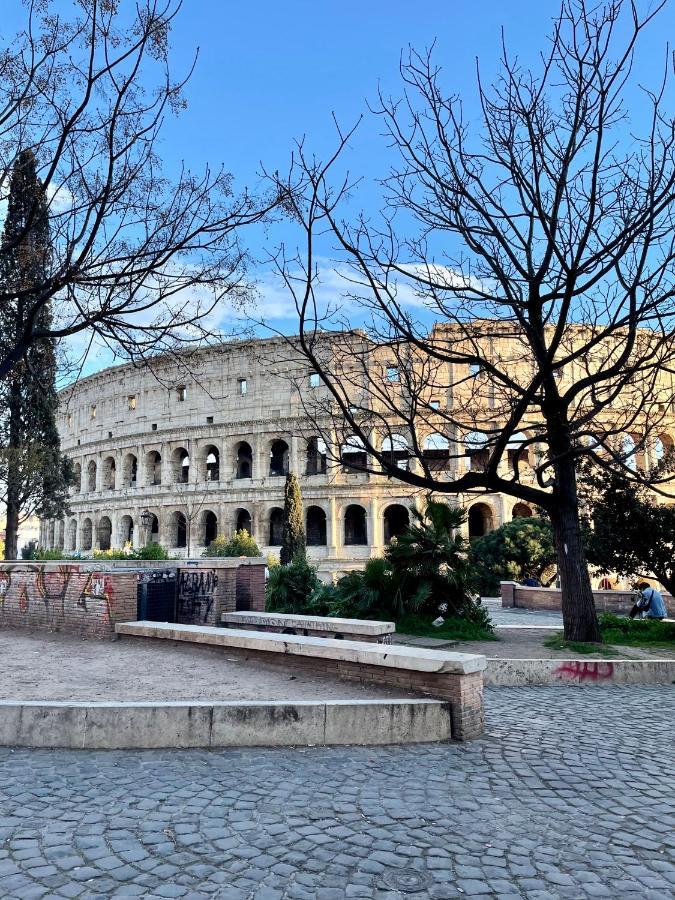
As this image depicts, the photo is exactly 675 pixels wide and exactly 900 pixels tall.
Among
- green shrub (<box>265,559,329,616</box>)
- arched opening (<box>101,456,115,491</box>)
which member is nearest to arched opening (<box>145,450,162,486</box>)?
arched opening (<box>101,456,115,491</box>)

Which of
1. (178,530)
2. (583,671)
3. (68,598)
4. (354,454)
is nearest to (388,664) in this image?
(583,671)

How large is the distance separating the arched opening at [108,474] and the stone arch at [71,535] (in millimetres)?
5149

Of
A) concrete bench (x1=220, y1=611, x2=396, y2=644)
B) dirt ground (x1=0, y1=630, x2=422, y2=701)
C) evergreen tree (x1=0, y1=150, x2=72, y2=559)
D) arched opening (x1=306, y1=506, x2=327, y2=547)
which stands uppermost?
evergreen tree (x1=0, y1=150, x2=72, y2=559)

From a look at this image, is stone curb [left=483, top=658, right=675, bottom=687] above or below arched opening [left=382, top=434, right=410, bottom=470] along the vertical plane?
below

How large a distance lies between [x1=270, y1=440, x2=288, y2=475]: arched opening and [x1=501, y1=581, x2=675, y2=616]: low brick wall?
78.8 ft

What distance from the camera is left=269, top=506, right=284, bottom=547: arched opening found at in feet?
141

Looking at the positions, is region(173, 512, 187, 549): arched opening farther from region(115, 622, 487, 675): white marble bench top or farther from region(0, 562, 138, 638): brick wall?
region(115, 622, 487, 675): white marble bench top

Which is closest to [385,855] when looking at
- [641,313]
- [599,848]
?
[599,848]

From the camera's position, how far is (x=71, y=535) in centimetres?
5259

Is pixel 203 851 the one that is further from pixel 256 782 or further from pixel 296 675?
pixel 296 675

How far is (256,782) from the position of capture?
436cm

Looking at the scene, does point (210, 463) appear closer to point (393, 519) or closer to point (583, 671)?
point (393, 519)

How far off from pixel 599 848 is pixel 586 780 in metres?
1.16

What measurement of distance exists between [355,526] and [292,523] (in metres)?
8.27
